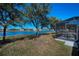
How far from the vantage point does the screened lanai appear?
12.6 feet

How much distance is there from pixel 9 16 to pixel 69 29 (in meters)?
0.73

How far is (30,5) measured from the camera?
389 centimetres

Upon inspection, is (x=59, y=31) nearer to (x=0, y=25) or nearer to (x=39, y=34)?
(x=39, y=34)

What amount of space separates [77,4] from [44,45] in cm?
62

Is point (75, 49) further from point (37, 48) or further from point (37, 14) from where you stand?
point (37, 14)

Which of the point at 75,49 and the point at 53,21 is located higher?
the point at 53,21

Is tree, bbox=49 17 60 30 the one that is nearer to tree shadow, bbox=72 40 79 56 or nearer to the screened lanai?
the screened lanai

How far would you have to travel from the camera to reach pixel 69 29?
388 centimetres

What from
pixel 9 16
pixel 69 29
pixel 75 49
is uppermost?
pixel 9 16

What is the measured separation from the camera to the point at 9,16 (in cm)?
391

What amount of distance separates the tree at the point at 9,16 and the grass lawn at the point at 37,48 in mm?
233


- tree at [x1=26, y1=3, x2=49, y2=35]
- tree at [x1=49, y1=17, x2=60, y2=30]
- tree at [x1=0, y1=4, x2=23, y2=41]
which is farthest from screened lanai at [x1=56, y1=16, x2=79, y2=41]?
tree at [x1=0, y1=4, x2=23, y2=41]

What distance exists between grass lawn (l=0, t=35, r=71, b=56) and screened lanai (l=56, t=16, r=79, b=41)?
11 centimetres

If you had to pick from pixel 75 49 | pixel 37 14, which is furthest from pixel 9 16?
pixel 75 49
